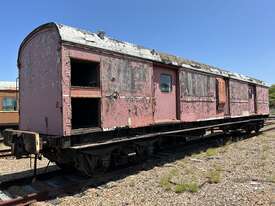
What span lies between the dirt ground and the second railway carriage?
2.53 feet

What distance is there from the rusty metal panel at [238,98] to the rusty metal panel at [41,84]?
9261 mm

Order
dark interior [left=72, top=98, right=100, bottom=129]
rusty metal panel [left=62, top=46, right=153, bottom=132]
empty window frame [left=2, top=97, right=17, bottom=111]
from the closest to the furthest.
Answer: rusty metal panel [left=62, top=46, right=153, bottom=132], dark interior [left=72, top=98, right=100, bottom=129], empty window frame [left=2, top=97, right=17, bottom=111]

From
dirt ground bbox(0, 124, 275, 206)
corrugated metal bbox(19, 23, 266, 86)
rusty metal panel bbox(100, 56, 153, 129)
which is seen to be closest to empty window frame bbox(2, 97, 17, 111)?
dirt ground bbox(0, 124, 275, 206)

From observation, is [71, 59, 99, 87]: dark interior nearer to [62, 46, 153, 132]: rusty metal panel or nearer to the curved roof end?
[62, 46, 153, 132]: rusty metal panel

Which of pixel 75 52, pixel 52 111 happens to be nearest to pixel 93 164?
pixel 52 111

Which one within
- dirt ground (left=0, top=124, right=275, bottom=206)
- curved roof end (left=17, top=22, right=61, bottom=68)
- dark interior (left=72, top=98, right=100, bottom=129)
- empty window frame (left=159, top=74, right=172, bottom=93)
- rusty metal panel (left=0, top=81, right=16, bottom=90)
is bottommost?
dirt ground (left=0, top=124, right=275, bottom=206)

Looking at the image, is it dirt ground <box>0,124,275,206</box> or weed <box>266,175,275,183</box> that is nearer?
dirt ground <box>0,124,275,206</box>

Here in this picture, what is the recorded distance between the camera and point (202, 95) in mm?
11016

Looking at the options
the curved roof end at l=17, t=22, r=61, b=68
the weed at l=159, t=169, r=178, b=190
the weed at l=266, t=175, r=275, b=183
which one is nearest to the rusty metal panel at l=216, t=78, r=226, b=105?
the weed at l=159, t=169, r=178, b=190

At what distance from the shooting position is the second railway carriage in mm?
6168

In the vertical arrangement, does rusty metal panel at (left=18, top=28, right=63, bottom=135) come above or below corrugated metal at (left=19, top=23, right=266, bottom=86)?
below

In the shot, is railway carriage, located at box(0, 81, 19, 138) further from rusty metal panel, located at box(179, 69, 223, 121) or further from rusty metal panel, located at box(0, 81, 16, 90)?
rusty metal panel, located at box(179, 69, 223, 121)

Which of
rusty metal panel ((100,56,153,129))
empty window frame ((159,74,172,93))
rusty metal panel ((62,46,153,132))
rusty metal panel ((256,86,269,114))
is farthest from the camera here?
rusty metal panel ((256,86,269,114))

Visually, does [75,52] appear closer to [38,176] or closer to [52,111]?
[52,111]
